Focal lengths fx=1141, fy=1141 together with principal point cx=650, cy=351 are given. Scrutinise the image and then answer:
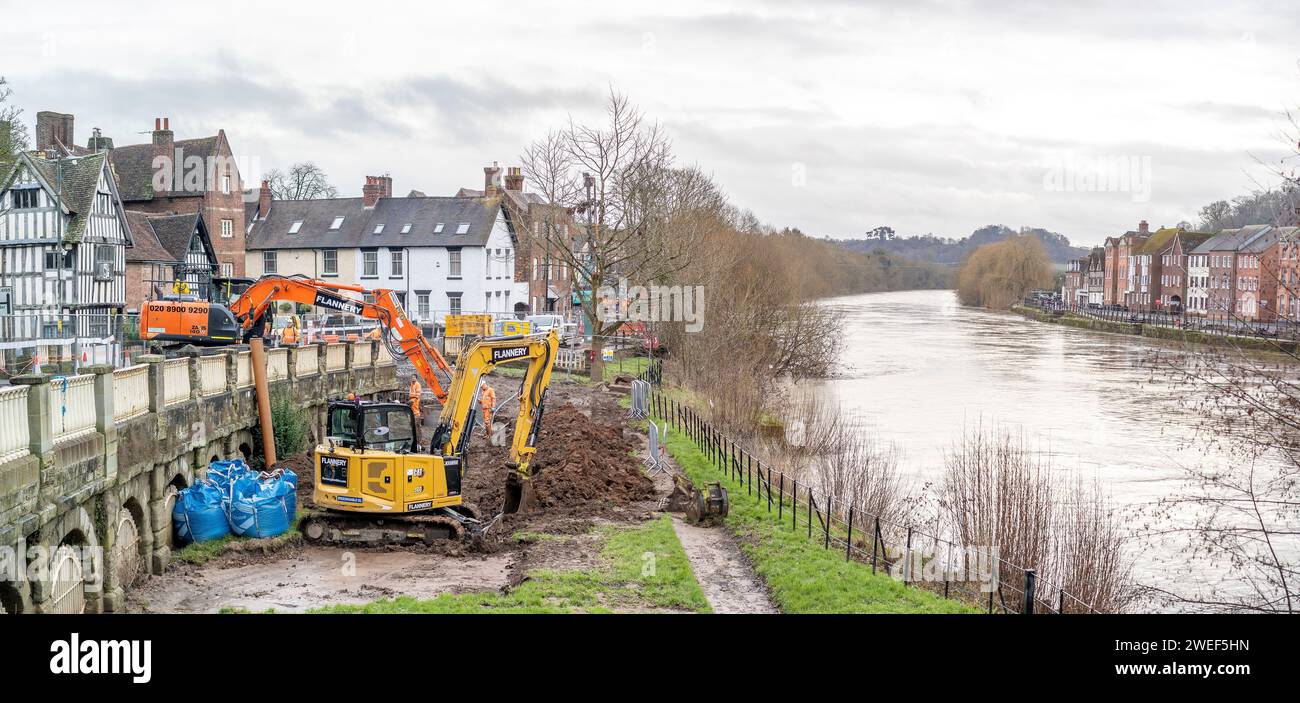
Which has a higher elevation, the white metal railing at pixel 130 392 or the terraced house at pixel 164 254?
the terraced house at pixel 164 254

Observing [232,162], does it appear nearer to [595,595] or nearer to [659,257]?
[659,257]

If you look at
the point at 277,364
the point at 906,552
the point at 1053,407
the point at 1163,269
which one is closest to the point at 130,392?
the point at 277,364

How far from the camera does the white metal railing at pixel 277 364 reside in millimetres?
28406

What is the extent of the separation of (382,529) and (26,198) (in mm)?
33418

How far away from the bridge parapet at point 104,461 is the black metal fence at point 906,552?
11.1 m

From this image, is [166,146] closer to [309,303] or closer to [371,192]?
[371,192]

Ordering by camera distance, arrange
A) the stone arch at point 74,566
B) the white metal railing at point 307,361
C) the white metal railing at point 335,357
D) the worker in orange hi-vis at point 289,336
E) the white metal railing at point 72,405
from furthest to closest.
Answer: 1. the worker in orange hi-vis at point 289,336
2. the white metal railing at point 335,357
3. the white metal railing at point 307,361
4. the white metal railing at point 72,405
5. the stone arch at point 74,566

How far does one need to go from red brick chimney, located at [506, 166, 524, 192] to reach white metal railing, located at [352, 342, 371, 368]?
123 feet

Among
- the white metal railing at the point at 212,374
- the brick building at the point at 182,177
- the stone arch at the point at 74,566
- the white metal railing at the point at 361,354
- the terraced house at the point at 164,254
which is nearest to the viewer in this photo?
the stone arch at the point at 74,566

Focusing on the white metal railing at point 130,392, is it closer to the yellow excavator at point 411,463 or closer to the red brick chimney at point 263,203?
the yellow excavator at point 411,463

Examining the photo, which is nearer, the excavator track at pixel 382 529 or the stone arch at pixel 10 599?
the stone arch at pixel 10 599

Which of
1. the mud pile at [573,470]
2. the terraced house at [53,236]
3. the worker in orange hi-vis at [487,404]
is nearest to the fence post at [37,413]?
the mud pile at [573,470]

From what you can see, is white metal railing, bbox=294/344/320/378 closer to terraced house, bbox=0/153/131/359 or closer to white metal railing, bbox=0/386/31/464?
white metal railing, bbox=0/386/31/464

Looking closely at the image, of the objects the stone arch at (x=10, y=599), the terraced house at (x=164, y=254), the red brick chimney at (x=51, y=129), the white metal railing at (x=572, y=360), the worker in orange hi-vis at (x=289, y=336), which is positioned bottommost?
the stone arch at (x=10, y=599)
